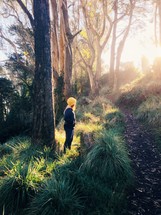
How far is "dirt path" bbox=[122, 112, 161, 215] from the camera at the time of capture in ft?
13.6

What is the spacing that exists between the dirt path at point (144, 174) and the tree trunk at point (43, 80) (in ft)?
8.49

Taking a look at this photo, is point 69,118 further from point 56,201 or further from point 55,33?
point 55,33

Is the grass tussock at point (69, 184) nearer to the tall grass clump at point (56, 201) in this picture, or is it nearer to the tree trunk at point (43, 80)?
the tall grass clump at point (56, 201)

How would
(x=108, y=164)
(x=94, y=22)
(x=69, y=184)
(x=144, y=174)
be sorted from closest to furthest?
1. (x=69, y=184)
2. (x=108, y=164)
3. (x=144, y=174)
4. (x=94, y=22)

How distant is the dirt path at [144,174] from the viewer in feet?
13.6

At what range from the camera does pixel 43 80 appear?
20.2 ft

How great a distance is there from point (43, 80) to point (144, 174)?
144 inches

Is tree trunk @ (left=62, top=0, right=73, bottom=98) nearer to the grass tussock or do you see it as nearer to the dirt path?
the dirt path

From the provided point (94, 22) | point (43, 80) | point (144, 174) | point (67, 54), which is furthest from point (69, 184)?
point (94, 22)

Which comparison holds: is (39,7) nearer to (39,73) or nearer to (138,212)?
(39,73)

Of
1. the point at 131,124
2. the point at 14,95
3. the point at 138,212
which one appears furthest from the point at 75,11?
the point at 138,212

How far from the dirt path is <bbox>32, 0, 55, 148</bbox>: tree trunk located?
8.49 ft

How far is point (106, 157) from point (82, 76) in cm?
2433

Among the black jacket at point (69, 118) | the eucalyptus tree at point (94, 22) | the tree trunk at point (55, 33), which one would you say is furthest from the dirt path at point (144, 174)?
the eucalyptus tree at point (94, 22)
